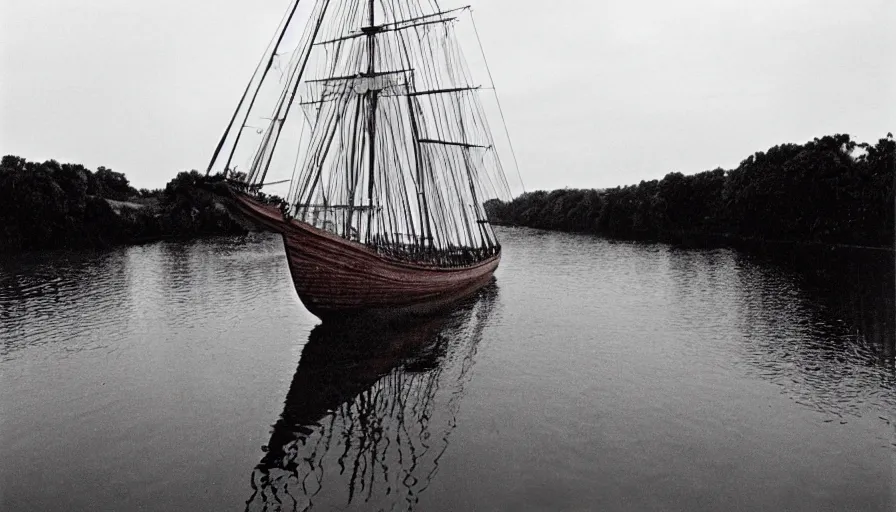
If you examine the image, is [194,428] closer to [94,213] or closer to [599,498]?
[599,498]

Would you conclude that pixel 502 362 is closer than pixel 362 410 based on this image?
No

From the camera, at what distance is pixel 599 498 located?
469 inches

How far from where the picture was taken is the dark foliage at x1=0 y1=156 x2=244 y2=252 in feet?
204

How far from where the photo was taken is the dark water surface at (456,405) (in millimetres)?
12273

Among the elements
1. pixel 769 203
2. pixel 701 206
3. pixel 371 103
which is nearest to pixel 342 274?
pixel 371 103

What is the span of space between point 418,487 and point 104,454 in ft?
26.9

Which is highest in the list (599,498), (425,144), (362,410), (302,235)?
(425,144)

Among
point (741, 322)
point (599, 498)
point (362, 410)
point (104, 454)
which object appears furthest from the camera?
point (741, 322)

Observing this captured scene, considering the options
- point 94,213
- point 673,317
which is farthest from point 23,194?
point 673,317

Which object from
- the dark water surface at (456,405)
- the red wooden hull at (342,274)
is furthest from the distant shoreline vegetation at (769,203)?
the dark water surface at (456,405)

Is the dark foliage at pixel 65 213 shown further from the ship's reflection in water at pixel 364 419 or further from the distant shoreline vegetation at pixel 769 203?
the distant shoreline vegetation at pixel 769 203

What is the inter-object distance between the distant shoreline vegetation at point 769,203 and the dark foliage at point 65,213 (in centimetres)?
5195

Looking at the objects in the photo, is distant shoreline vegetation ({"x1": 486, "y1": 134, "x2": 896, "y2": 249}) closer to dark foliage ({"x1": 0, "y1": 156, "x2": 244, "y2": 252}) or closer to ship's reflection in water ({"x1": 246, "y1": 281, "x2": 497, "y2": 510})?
ship's reflection in water ({"x1": 246, "y1": 281, "x2": 497, "y2": 510})

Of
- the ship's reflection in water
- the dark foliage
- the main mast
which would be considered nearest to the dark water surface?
the ship's reflection in water
